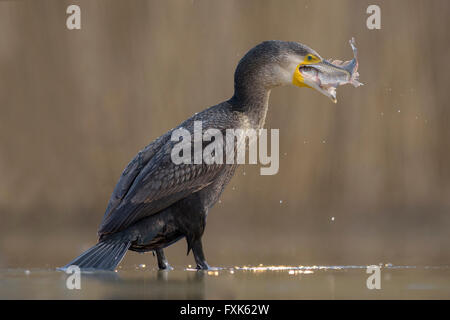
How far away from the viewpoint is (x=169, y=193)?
16.0 feet

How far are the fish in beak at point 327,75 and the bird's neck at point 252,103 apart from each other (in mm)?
291

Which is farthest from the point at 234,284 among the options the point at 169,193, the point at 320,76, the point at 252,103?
the point at 320,76

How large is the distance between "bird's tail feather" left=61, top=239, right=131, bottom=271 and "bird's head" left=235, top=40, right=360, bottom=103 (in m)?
1.21

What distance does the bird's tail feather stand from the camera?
15.5 feet

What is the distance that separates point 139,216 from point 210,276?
502 mm

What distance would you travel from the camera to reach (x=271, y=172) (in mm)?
9742

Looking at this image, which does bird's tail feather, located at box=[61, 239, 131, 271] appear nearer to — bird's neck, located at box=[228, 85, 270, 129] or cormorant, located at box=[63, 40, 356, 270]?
cormorant, located at box=[63, 40, 356, 270]

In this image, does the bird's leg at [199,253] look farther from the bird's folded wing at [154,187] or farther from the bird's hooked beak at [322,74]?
the bird's hooked beak at [322,74]

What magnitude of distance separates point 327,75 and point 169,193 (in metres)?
1.27

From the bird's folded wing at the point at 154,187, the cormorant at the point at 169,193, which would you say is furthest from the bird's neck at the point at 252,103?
the bird's folded wing at the point at 154,187

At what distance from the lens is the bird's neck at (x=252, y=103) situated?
523cm

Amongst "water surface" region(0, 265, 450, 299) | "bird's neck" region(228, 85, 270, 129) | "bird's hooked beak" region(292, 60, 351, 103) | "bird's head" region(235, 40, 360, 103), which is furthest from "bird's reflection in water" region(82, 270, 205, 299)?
"bird's hooked beak" region(292, 60, 351, 103)
